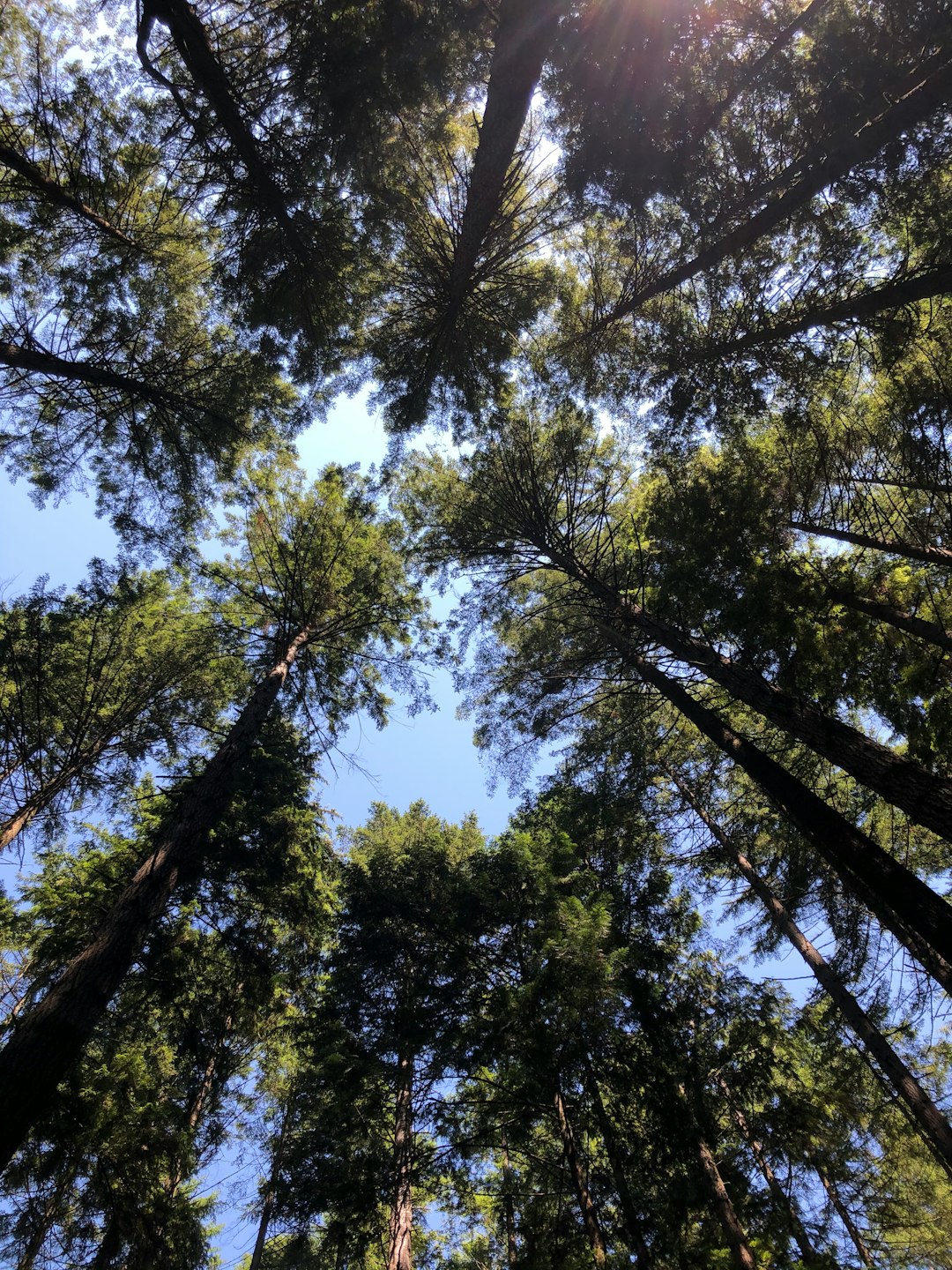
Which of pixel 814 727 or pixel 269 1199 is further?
pixel 269 1199

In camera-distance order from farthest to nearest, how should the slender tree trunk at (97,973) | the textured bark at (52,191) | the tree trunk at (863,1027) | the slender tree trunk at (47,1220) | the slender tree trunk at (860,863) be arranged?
1. the textured bark at (52,191)
2. the tree trunk at (863,1027)
3. the slender tree trunk at (47,1220)
4. the slender tree trunk at (860,863)
5. the slender tree trunk at (97,973)

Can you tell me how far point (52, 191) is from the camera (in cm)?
646

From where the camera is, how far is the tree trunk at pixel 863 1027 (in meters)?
5.11

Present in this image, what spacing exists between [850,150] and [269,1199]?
13.7 metres

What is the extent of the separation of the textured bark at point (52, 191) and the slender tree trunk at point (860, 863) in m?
9.37

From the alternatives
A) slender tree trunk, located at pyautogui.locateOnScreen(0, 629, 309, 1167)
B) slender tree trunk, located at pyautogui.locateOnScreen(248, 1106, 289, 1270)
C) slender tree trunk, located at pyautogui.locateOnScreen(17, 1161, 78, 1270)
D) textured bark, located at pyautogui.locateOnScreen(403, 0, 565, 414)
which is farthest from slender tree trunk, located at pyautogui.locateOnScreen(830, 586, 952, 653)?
slender tree trunk, located at pyautogui.locateOnScreen(17, 1161, 78, 1270)

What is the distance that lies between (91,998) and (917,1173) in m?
10.5

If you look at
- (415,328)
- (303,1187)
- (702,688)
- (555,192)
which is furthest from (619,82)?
(303,1187)

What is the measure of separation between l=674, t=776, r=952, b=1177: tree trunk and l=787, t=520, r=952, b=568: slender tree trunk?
4.56m

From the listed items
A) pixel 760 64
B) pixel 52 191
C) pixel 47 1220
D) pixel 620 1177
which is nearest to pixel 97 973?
pixel 47 1220

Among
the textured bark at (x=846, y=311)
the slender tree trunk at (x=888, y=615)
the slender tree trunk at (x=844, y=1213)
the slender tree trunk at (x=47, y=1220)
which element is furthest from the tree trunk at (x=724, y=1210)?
the textured bark at (x=846, y=311)

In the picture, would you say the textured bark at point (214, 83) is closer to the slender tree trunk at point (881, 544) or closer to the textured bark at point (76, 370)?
the textured bark at point (76, 370)

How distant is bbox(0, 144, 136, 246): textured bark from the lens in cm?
607

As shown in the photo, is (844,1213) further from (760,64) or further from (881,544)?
(760,64)
